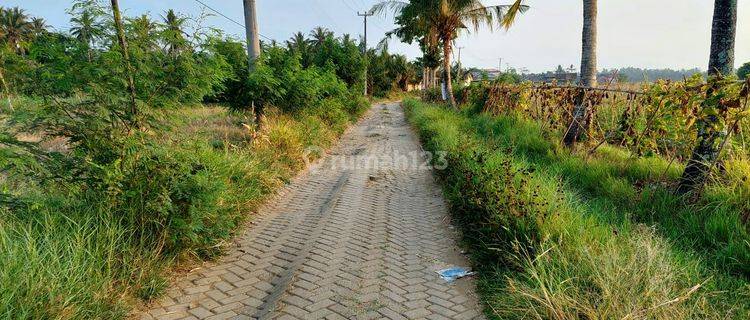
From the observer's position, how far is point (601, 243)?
11.5 feet

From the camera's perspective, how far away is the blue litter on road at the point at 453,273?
3955 millimetres

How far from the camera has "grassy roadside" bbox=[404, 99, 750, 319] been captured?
2863 mm

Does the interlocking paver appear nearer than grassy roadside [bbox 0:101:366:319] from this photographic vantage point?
No

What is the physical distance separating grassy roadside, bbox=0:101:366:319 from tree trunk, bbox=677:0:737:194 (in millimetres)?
5657

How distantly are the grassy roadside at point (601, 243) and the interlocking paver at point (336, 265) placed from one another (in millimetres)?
415

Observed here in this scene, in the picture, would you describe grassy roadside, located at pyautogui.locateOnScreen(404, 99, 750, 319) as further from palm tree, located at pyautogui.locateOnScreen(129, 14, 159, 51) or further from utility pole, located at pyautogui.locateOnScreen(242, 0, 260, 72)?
utility pole, located at pyautogui.locateOnScreen(242, 0, 260, 72)

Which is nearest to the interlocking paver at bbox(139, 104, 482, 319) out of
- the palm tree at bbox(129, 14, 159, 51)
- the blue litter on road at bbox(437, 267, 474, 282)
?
the blue litter on road at bbox(437, 267, 474, 282)

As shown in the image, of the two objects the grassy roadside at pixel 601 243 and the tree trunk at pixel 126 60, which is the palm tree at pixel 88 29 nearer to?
the tree trunk at pixel 126 60

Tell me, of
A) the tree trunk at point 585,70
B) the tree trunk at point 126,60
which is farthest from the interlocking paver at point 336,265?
the tree trunk at point 585,70

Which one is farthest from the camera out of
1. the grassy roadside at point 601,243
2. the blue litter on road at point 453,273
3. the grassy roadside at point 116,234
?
the blue litter on road at point 453,273

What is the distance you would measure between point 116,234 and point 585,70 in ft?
28.6

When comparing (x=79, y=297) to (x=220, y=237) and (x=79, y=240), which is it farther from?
(x=220, y=237)

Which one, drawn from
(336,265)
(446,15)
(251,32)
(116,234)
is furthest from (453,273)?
(446,15)

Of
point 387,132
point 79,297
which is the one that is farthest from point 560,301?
point 387,132
